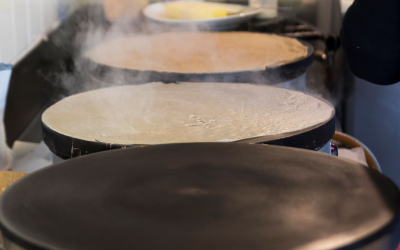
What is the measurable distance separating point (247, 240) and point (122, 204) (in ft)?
Result: 0.54

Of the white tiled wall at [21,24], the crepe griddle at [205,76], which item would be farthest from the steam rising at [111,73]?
the white tiled wall at [21,24]

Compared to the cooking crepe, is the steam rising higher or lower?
lower

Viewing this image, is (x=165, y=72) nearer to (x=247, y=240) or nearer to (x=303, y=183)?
(x=303, y=183)

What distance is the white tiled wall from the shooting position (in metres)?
1.71

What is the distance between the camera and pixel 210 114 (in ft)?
2.97

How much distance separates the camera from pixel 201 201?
0.50m

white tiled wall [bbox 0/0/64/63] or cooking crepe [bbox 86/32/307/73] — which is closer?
cooking crepe [bbox 86/32/307/73]

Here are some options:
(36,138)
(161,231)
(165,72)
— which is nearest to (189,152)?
(161,231)

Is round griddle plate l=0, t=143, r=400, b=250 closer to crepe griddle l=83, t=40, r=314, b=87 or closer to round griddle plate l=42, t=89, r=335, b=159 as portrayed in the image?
round griddle plate l=42, t=89, r=335, b=159

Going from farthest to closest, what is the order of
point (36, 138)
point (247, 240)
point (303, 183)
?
1. point (36, 138)
2. point (303, 183)
3. point (247, 240)

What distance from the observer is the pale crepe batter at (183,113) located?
791 millimetres

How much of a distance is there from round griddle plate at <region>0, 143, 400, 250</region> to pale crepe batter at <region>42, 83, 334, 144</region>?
0.14m

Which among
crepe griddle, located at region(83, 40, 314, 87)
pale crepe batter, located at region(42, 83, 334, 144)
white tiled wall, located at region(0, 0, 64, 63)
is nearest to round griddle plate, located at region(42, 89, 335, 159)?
pale crepe batter, located at region(42, 83, 334, 144)

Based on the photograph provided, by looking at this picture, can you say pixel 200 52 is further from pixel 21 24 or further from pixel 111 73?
pixel 21 24
